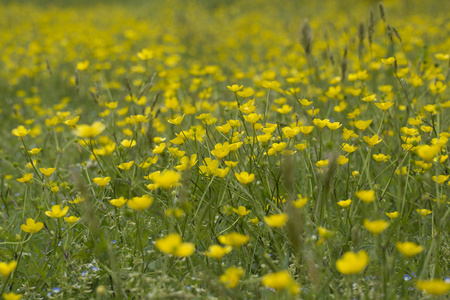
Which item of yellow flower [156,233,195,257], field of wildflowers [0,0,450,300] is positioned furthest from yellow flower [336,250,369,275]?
yellow flower [156,233,195,257]

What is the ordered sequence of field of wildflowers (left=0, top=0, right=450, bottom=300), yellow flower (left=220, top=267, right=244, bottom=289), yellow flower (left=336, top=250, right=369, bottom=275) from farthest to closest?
field of wildflowers (left=0, top=0, right=450, bottom=300), yellow flower (left=220, top=267, right=244, bottom=289), yellow flower (left=336, top=250, right=369, bottom=275)

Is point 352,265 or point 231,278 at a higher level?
point 352,265

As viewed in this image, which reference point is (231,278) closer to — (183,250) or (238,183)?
(183,250)

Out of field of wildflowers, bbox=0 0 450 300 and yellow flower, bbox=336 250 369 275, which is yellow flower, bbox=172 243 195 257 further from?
yellow flower, bbox=336 250 369 275

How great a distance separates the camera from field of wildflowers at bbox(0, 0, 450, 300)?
1426mm

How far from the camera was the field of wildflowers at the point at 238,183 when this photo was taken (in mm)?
1426

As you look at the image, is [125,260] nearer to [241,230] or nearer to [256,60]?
[241,230]

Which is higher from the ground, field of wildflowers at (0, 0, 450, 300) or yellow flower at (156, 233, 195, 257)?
yellow flower at (156, 233, 195, 257)

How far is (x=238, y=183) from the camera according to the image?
170 centimetres

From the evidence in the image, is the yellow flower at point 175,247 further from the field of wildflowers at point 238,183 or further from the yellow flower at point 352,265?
the yellow flower at point 352,265

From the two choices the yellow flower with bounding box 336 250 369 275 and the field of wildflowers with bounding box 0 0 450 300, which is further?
the field of wildflowers with bounding box 0 0 450 300

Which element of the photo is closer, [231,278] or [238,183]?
[231,278]

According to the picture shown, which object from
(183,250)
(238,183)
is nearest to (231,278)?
(183,250)

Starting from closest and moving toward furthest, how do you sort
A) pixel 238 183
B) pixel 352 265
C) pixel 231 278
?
pixel 352 265 → pixel 231 278 → pixel 238 183
